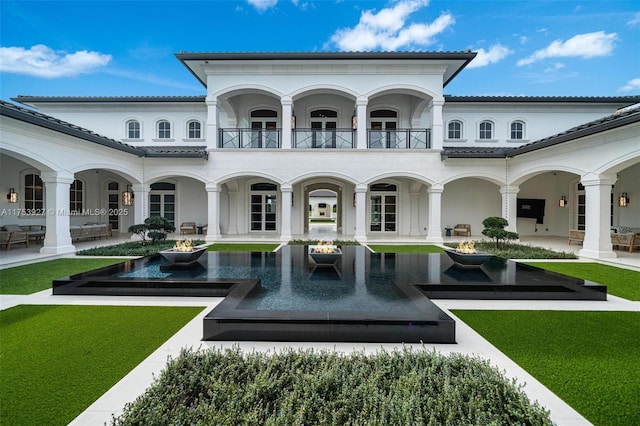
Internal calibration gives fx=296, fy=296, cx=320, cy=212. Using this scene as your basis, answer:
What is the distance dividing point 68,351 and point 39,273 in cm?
595

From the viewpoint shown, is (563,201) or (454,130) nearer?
(563,201)

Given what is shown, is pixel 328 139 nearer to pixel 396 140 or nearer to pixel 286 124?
pixel 286 124

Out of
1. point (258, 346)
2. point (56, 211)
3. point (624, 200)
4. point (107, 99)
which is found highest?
point (107, 99)

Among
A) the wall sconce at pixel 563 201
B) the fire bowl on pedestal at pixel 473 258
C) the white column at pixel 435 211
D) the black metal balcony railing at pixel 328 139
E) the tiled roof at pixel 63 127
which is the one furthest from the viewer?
the wall sconce at pixel 563 201

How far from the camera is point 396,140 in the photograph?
51.9 ft

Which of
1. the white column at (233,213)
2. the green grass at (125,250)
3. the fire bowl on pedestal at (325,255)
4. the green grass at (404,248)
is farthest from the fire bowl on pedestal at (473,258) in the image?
the white column at (233,213)

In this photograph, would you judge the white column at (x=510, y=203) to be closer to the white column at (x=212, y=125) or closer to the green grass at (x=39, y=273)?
the white column at (x=212, y=125)

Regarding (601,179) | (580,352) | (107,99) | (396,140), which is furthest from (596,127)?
(107,99)

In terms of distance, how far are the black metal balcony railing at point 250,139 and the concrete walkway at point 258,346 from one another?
10832 millimetres

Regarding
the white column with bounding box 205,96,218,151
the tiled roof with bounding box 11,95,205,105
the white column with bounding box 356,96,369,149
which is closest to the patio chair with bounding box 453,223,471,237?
the white column with bounding box 356,96,369,149

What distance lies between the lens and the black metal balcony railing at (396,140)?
51.4ft

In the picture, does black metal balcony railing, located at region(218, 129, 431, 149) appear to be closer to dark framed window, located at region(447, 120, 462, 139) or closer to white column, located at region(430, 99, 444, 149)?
white column, located at region(430, 99, 444, 149)

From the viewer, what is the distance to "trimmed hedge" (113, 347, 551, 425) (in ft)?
7.70

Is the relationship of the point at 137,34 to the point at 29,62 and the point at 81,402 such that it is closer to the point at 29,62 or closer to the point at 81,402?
the point at 29,62
